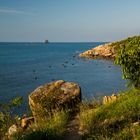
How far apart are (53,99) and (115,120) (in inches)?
208

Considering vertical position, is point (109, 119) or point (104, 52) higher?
point (109, 119)

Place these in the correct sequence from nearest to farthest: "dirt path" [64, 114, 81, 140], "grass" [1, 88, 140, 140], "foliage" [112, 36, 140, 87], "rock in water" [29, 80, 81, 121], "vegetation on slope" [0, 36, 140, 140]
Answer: "grass" [1, 88, 140, 140], "vegetation on slope" [0, 36, 140, 140], "dirt path" [64, 114, 81, 140], "foliage" [112, 36, 140, 87], "rock in water" [29, 80, 81, 121]

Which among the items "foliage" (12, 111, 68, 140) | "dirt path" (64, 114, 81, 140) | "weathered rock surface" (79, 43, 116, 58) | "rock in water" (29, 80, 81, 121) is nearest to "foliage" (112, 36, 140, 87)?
"dirt path" (64, 114, 81, 140)

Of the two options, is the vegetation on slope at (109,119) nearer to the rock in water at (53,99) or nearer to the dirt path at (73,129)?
the dirt path at (73,129)

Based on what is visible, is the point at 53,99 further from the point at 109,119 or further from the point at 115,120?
the point at 115,120

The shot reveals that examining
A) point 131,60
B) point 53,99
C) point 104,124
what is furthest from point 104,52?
point 104,124

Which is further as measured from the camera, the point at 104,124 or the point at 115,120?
the point at 115,120

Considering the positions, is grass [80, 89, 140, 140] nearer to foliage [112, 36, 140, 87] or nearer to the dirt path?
the dirt path

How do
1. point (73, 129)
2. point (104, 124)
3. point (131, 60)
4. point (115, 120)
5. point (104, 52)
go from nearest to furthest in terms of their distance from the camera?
point (104, 124), point (115, 120), point (73, 129), point (131, 60), point (104, 52)

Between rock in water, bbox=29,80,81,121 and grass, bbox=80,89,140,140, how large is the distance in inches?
71.4

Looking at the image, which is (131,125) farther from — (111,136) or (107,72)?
(107,72)

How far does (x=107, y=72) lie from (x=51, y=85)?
54.8 metres

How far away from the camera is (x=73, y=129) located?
1570cm

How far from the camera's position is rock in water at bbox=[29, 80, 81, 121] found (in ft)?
64.0
